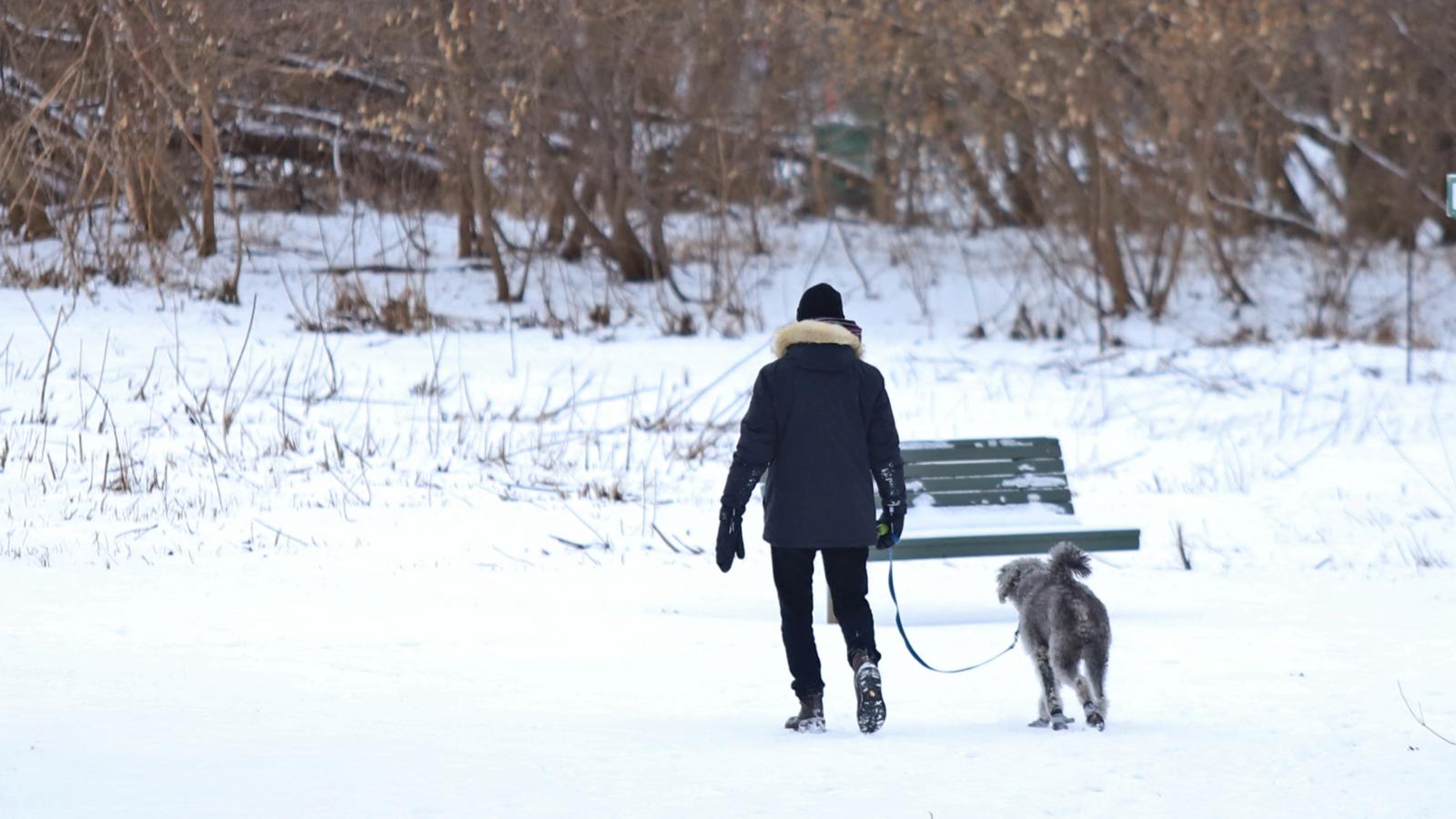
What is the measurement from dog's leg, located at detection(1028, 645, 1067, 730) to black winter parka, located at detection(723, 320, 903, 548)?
2.15ft

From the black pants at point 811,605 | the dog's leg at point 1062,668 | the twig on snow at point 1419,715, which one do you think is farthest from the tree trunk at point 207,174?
the twig on snow at point 1419,715

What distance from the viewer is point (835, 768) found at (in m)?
4.72

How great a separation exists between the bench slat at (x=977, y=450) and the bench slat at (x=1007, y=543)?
23.3 inches

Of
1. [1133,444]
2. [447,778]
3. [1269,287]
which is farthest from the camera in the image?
[1269,287]

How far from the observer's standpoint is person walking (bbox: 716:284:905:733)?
5.20 metres

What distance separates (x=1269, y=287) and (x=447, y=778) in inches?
738

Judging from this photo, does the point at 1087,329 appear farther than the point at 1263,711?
Yes

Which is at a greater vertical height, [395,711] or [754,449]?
[754,449]

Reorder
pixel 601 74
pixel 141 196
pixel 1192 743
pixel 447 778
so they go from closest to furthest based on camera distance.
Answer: pixel 447 778
pixel 1192 743
pixel 141 196
pixel 601 74

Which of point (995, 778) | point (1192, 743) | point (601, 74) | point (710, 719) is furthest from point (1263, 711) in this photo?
point (601, 74)

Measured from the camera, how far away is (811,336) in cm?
526

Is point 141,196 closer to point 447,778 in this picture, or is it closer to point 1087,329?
point 1087,329

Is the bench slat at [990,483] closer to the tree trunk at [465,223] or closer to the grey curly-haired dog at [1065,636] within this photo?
the grey curly-haired dog at [1065,636]

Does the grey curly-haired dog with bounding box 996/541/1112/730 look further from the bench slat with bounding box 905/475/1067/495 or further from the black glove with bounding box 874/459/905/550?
the bench slat with bounding box 905/475/1067/495
